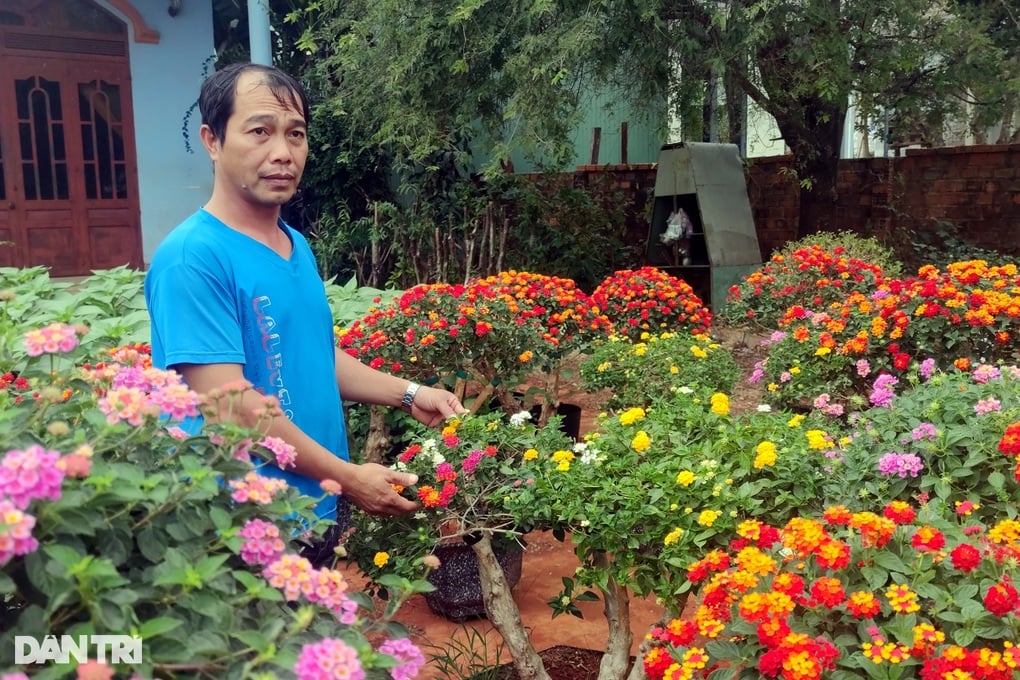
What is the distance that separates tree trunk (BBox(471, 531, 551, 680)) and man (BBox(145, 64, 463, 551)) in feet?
1.91

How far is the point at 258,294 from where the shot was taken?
5.57ft

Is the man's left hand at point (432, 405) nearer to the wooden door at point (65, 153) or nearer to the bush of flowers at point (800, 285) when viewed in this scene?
the bush of flowers at point (800, 285)

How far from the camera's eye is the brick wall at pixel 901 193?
10406 mm

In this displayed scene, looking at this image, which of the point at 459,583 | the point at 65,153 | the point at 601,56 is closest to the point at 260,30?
the point at 65,153

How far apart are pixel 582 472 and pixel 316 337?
2.57 ft

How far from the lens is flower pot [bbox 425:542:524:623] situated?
3.30 meters

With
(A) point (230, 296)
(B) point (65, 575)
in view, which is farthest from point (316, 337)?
(B) point (65, 575)

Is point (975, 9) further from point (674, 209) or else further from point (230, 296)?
point (230, 296)

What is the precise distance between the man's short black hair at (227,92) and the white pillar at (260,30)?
6.15 meters

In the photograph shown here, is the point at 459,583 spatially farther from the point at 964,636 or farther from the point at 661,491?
the point at 964,636

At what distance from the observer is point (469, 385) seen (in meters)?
4.14

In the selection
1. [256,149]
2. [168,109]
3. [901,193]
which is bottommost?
[256,149]

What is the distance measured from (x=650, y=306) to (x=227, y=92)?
4.26m

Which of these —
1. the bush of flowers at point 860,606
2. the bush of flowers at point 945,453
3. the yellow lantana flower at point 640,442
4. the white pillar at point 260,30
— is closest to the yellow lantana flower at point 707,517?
the bush of flowers at point 860,606
